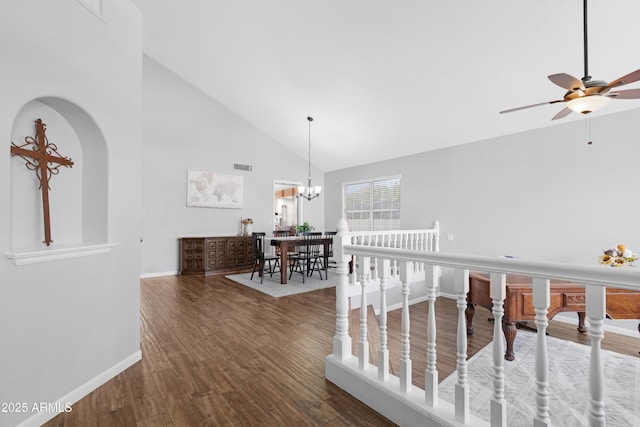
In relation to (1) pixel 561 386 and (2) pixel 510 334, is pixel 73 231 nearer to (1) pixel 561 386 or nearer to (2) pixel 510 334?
(2) pixel 510 334

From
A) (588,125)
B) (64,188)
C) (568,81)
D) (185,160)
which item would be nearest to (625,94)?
(568,81)

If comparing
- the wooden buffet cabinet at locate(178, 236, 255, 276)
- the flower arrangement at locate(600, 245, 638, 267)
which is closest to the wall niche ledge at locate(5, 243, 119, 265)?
the wooden buffet cabinet at locate(178, 236, 255, 276)

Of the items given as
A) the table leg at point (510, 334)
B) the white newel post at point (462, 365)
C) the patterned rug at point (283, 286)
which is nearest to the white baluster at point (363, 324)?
the white newel post at point (462, 365)

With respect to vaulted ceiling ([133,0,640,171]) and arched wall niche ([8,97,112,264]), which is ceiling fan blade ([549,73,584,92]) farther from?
arched wall niche ([8,97,112,264])

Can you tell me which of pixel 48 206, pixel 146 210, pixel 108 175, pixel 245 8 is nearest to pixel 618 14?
pixel 245 8

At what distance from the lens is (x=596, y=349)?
93 centimetres

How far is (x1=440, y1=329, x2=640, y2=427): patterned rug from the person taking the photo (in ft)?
5.99

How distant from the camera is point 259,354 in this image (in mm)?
2398

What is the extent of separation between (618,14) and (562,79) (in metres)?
1.44

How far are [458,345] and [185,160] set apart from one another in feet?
20.5

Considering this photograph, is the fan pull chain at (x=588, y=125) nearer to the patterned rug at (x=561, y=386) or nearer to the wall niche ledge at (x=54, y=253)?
the patterned rug at (x=561, y=386)

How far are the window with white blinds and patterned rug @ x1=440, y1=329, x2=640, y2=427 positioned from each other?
144 inches

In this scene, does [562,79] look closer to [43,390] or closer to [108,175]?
[108,175]

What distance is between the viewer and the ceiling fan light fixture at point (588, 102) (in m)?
1.90
